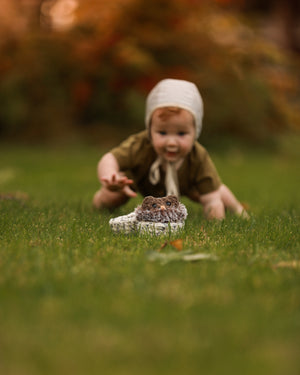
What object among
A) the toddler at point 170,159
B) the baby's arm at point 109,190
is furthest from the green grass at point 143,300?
the toddler at point 170,159

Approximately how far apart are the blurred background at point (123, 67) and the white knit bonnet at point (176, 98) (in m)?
4.92

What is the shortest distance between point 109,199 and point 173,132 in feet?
1.94

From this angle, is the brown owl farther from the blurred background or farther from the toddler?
the blurred background

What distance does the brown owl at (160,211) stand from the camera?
2168 mm

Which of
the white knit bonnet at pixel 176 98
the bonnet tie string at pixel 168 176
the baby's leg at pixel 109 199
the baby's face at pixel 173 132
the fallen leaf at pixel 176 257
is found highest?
the white knit bonnet at pixel 176 98

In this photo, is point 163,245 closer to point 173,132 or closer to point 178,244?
point 178,244

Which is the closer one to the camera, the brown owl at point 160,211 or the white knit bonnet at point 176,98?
the brown owl at point 160,211

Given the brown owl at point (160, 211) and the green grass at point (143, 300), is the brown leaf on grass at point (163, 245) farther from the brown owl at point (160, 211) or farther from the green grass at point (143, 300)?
the brown owl at point (160, 211)

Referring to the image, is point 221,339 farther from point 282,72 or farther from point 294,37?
point 294,37

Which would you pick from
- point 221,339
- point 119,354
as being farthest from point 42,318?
point 221,339

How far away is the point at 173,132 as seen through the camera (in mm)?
2781

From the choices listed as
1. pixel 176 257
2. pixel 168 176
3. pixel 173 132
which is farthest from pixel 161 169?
pixel 176 257

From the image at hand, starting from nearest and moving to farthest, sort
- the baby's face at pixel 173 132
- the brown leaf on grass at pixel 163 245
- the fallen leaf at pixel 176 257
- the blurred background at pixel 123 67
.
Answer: the fallen leaf at pixel 176 257, the brown leaf on grass at pixel 163 245, the baby's face at pixel 173 132, the blurred background at pixel 123 67

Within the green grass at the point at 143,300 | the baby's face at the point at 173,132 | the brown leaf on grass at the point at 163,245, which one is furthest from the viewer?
the baby's face at the point at 173,132
